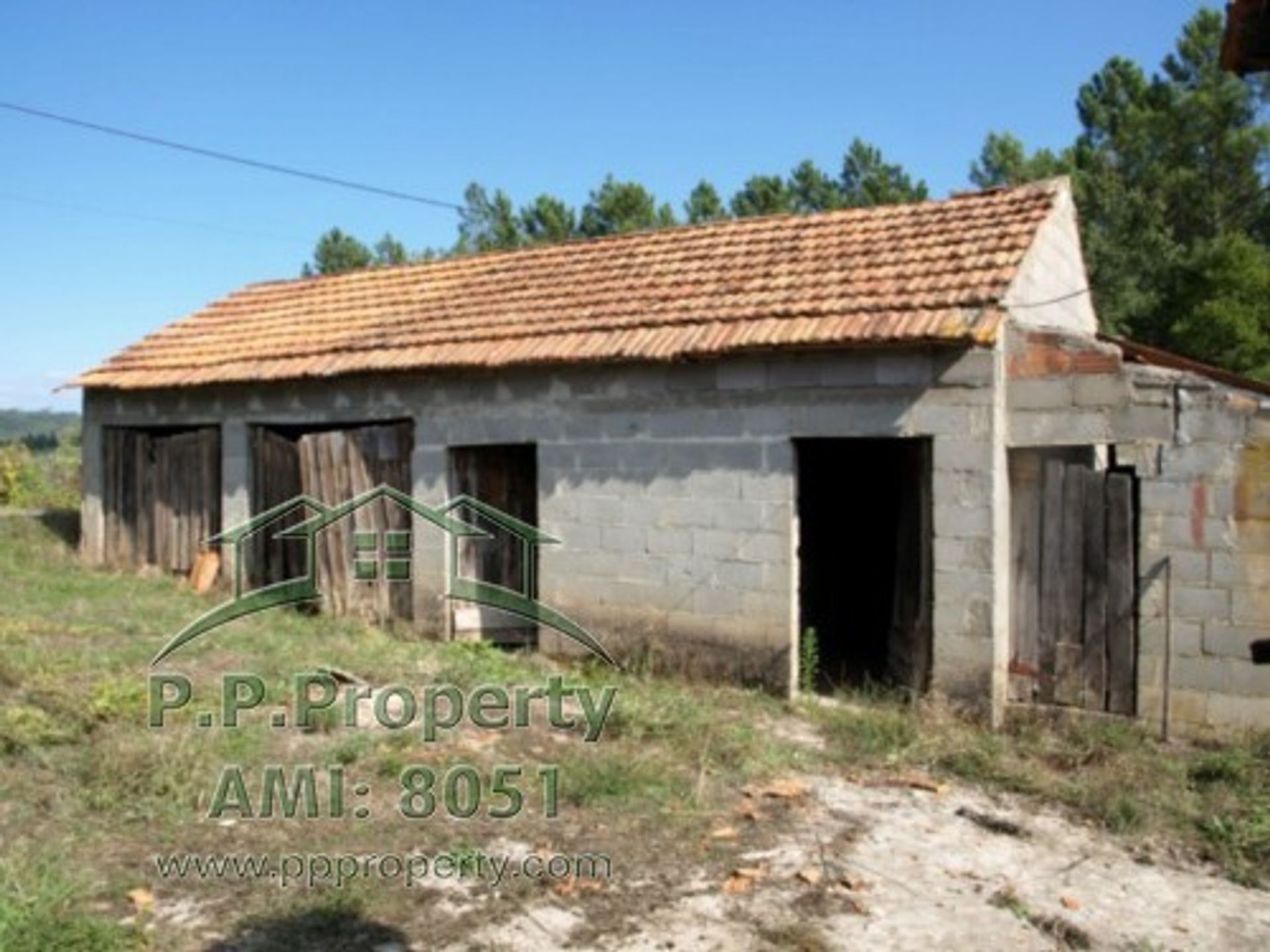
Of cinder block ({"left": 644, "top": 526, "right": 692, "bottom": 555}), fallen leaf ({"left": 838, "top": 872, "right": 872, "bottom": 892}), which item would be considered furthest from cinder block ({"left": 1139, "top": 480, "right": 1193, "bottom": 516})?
fallen leaf ({"left": 838, "top": 872, "right": 872, "bottom": 892})

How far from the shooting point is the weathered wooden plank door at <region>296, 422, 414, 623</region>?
10.8 metres

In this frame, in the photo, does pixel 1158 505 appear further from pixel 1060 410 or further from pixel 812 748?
pixel 812 748

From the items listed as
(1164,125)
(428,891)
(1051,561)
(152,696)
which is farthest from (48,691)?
(1164,125)

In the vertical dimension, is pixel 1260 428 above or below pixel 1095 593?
above

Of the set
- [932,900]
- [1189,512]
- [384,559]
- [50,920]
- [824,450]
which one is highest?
[824,450]

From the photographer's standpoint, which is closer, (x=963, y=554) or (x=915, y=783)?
(x=915, y=783)

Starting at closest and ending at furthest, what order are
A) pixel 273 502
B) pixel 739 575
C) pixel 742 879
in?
1. pixel 742 879
2. pixel 739 575
3. pixel 273 502

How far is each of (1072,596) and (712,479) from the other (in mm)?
2910

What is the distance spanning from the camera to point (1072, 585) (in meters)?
7.82

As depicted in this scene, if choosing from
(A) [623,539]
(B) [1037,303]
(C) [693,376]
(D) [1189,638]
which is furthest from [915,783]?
(B) [1037,303]

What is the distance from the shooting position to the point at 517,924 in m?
4.54

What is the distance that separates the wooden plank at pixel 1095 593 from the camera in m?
7.70

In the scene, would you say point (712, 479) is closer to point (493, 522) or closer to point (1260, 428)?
point (493, 522)

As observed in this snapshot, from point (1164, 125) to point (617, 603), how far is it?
63.2 feet
